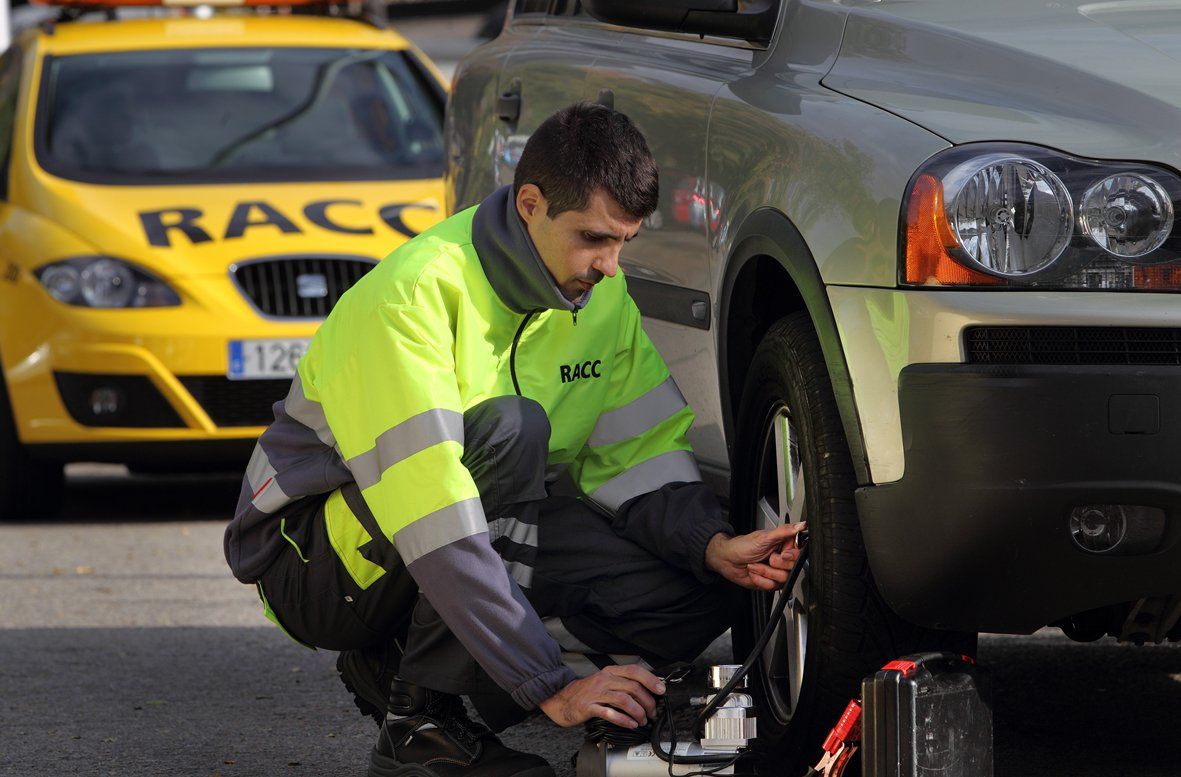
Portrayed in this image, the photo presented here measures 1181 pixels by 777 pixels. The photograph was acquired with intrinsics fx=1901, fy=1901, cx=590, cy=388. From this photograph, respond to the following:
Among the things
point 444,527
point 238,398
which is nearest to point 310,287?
point 238,398

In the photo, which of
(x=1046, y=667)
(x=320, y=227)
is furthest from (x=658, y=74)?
(x=320, y=227)

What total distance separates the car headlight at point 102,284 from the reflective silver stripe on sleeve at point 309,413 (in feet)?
11.0

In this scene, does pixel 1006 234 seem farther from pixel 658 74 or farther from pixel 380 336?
pixel 658 74

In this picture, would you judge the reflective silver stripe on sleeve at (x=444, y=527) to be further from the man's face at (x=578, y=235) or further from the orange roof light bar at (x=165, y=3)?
the orange roof light bar at (x=165, y=3)

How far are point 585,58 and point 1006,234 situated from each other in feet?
6.19

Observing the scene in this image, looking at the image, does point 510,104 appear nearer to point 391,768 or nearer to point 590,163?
point 590,163

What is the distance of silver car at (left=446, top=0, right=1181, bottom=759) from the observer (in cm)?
268

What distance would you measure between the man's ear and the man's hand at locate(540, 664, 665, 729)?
30.5 inches

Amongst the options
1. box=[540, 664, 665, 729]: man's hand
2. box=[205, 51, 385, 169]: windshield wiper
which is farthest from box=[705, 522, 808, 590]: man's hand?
box=[205, 51, 385, 169]: windshield wiper

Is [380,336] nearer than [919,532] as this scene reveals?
No

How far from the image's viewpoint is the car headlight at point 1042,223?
8.93 ft

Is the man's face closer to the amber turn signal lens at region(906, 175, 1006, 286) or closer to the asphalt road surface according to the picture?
the amber turn signal lens at region(906, 175, 1006, 286)

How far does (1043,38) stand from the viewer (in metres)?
3.09

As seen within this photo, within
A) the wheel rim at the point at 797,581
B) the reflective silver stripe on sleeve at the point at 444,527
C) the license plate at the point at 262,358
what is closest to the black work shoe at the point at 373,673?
the reflective silver stripe on sleeve at the point at 444,527
